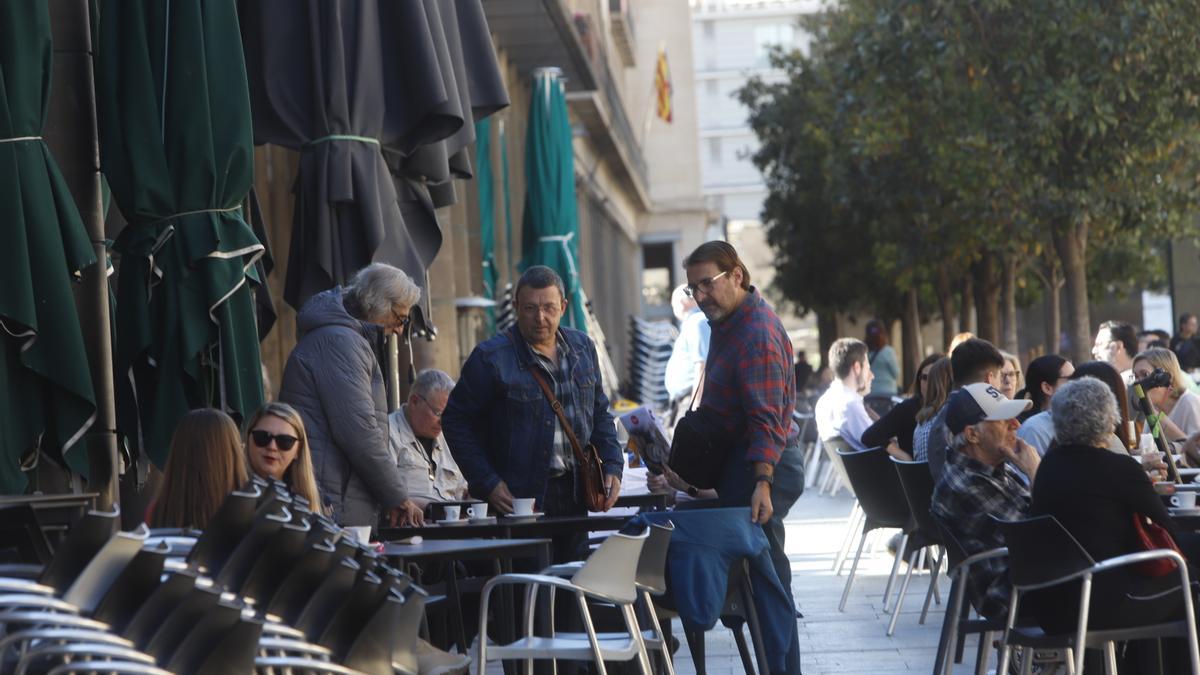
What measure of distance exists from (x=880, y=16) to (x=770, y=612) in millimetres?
19248

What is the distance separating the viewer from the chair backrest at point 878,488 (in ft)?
33.0

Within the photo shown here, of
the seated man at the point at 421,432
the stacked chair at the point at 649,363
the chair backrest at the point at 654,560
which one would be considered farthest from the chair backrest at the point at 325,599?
the stacked chair at the point at 649,363

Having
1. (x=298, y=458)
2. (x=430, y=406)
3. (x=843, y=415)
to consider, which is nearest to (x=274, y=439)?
(x=298, y=458)

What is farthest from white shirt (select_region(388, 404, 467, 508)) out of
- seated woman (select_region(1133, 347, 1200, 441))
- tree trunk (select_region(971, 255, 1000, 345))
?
tree trunk (select_region(971, 255, 1000, 345))

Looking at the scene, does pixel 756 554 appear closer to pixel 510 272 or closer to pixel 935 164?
pixel 510 272

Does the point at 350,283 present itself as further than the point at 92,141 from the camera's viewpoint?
Yes

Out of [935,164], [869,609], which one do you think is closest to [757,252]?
[935,164]

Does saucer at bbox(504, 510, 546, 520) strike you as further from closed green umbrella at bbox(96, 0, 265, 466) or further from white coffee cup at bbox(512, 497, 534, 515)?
closed green umbrella at bbox(96, 0, 265, 466)

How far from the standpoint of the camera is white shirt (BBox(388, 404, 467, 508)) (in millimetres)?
8781

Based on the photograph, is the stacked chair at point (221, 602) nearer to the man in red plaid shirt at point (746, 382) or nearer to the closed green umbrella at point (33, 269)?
the closed green umbrella at point (33, 269)

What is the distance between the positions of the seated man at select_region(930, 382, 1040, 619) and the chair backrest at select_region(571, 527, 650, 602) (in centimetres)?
167

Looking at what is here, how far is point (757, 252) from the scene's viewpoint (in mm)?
120625

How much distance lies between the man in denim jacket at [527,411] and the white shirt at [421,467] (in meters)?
0.78

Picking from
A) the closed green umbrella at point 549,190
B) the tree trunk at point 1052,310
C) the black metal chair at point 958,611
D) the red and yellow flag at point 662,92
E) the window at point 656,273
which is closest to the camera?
the black metal chair at point 958,611
